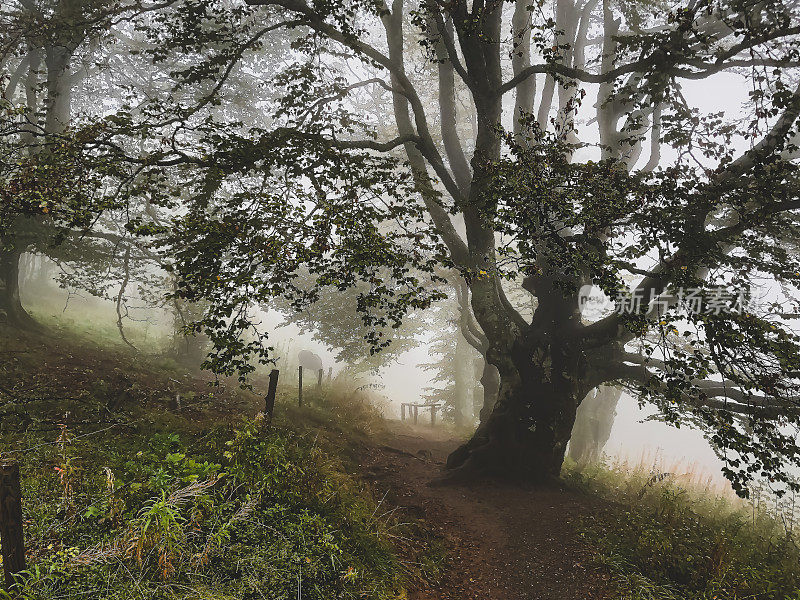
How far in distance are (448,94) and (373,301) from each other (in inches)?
276

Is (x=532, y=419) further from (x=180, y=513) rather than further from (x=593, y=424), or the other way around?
(x=593, y=424)

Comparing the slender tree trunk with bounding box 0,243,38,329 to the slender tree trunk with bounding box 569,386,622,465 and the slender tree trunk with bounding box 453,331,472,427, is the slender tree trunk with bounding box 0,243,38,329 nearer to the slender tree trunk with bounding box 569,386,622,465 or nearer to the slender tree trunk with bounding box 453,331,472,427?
the slender tree trunk with bounding box 453,331,472,427

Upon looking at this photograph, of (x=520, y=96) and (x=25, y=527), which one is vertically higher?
(x=520, y=96)

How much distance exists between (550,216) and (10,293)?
13.6m

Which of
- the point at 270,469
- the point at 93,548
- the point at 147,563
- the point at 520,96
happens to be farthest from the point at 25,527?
the point at 520,96

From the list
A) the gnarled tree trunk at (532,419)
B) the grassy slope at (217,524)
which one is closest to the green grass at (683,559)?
the grassy slope at (217,524)

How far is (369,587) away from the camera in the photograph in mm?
4168

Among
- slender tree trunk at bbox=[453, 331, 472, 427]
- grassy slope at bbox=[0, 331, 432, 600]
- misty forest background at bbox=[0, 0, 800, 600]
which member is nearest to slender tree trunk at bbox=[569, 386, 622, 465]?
misty forest background at bbox=[0, 0, 800, 600]

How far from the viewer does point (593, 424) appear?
14805 mm

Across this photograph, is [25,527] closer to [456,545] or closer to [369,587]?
[369,587]

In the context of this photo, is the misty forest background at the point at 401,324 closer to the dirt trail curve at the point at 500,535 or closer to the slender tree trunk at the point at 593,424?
the dirt trail curve at the point at 500,535

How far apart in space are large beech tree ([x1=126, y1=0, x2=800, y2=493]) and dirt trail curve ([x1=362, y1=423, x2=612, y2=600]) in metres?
0.88

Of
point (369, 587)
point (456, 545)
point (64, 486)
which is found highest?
point (64, 486)

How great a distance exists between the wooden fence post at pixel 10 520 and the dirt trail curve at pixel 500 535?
147 inches
